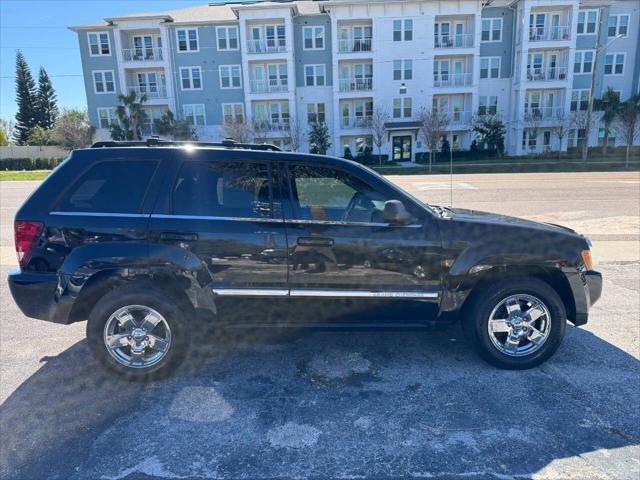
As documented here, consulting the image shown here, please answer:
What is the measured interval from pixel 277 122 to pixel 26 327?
36.3 m

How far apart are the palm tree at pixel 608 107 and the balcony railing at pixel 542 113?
11.6 feet

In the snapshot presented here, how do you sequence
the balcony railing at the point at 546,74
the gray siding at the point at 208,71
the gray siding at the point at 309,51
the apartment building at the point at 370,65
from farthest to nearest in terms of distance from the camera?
1. the gray siding at the point at 208,71
2. the gray siding at the point at 309,51
3. the balcony railing at the point at 546,74
4. the apartment building at the point at 370,65

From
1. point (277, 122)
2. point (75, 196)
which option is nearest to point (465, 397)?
point (75, 196)

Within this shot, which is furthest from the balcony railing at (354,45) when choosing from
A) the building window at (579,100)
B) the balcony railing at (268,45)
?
the building window at (579,100)

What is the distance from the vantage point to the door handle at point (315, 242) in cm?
341

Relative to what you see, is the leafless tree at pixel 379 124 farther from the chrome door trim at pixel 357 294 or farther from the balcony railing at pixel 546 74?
the chrome door trim at pixel 357 294

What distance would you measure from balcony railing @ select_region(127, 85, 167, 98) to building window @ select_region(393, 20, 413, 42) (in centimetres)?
2154

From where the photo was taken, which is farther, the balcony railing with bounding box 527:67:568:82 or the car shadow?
the balcony railing with bounding box 527:67:568:82

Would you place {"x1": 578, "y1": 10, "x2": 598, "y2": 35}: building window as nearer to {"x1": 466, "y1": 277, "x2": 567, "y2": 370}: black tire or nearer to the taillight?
{"x1": 466, "y1": 277, "x2": 567, "y2": 370}: black tire

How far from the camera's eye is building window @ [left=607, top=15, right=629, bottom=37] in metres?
38.6

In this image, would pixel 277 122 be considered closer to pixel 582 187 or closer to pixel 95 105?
pixel 95 105

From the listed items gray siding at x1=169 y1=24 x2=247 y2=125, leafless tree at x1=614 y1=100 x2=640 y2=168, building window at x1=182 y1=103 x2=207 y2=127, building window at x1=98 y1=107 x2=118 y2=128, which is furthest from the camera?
building window at x1=98 y1=107 x2=118 y2=128

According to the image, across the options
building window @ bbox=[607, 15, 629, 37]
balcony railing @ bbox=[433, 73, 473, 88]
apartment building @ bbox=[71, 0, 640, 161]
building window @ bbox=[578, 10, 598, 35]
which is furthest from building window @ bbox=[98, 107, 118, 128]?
building window @ bbox=[607, 15, 629, 37]

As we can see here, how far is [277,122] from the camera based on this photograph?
39094 millimetres
